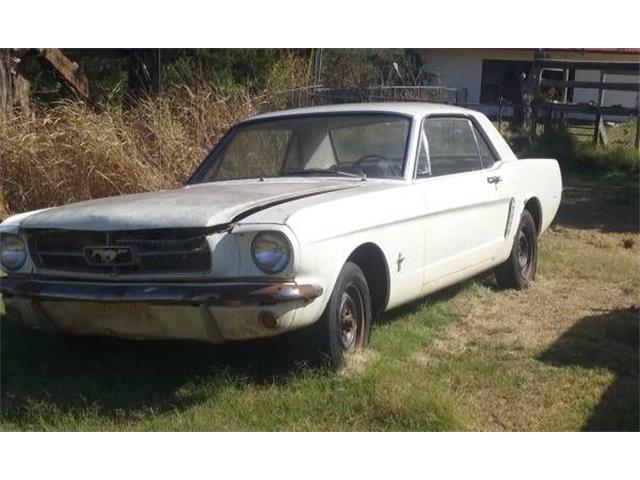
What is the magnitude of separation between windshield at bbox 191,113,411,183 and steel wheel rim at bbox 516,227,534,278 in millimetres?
1797

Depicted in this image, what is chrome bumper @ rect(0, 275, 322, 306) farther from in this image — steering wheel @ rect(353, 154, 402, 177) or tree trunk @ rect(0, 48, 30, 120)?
tree trunk @ rect(0, 48, 30, 120)

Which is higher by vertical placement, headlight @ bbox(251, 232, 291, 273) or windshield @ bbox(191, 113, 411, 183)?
windshield @ bbox(191, 113, 411, 183)

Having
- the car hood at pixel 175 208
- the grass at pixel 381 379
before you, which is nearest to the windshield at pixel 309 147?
the car hood at pixel 175 208

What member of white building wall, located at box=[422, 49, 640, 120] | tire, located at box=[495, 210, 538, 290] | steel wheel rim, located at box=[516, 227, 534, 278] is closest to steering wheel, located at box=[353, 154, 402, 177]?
tire, located at box=[495, 210, 538, 290]

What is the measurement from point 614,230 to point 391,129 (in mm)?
5274

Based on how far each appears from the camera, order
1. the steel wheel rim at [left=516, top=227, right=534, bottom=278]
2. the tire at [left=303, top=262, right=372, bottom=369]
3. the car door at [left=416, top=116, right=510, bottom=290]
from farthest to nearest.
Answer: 1. the steel wheel rim at [left=516, top=227, right=534, bottom=278]
2. the car door at [left=416, top=116, right=510, bottom=290]
3. the tire at [left=303, top=262, right=372, bottom=369]

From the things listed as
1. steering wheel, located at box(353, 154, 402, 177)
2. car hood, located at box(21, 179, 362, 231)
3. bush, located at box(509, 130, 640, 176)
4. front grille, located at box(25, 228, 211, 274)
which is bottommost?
bush, located at box(509, 130, 640, 176)

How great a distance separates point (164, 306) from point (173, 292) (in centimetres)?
8

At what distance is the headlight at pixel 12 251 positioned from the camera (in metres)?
4.89

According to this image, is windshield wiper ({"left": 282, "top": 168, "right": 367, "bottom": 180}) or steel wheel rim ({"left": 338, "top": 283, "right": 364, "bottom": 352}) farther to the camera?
windshield wiper ({"left": 282, "top": 168, "right": 367, "bottom": 180})

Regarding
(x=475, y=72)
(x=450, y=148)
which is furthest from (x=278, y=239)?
(x=475, y=72)

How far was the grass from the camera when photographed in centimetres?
427

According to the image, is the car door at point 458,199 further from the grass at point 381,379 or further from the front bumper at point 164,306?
the front bumper at point 164,306

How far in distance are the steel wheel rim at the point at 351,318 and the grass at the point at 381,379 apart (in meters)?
0.11
